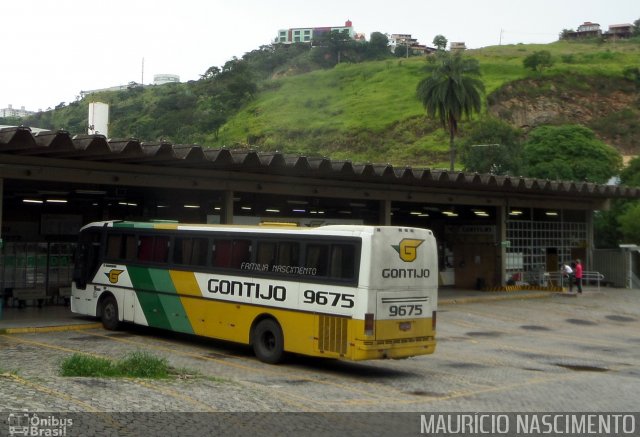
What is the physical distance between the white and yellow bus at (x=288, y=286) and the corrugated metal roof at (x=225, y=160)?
236cm

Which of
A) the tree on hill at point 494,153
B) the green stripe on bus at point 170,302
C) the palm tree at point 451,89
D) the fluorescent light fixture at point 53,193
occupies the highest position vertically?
the palm tree at point 451,89

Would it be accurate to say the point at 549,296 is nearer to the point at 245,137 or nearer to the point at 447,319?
the point at 447,319

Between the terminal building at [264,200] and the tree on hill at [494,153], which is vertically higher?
the tree on hill at [494,153]

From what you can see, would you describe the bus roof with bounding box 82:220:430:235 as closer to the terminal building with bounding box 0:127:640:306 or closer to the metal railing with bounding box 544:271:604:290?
Answer: the terminal building with bounding box 0:127:640:306

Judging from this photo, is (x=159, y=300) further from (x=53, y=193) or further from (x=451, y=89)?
(x=451, y=89)

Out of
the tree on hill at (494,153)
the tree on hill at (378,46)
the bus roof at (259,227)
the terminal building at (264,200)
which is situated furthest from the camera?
the tree on hill at (378,46)

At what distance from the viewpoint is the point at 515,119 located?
117 m

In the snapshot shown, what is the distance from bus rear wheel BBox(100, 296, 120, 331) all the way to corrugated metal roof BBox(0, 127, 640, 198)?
3978 millimetres

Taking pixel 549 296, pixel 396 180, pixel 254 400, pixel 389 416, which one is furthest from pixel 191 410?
pixel 549 296

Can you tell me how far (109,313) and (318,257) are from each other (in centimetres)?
785

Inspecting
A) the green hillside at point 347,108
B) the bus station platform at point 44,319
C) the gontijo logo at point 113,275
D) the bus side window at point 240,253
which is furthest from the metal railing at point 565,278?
the green hillside at point 347,108

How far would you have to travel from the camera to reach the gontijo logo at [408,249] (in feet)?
50.9

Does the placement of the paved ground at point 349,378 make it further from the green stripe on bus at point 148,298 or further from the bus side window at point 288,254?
the bus side window at point 288,254
